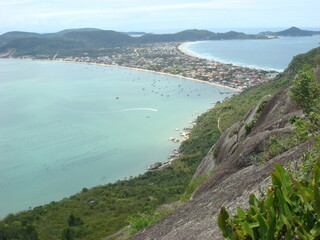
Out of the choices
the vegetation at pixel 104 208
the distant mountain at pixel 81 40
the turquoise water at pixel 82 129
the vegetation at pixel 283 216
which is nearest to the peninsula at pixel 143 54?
the distant mountain at pixel 81 40

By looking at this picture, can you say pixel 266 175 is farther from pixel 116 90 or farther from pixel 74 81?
pixel 74 81

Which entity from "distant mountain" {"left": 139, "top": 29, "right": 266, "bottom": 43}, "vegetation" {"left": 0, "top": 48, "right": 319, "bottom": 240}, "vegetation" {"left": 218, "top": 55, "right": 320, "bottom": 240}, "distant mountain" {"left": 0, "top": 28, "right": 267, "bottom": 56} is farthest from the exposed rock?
"distant mountain" {"left": 139, "top": 29, "right": 266, "bottom": 43}

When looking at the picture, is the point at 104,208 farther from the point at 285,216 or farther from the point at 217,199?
the point at 285,216

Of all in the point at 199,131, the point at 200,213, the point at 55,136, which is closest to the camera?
the point at 200,213

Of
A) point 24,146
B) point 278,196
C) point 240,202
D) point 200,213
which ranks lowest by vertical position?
point 24,146

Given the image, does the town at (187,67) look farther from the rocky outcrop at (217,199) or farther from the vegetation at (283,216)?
the vegetation at (283,216)

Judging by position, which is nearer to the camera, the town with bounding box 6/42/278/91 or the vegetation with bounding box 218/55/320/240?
the vegetation with bounding box 218/55/320/240

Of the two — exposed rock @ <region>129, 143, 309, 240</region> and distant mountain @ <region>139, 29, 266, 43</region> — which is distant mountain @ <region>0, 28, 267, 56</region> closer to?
distant mountain @ <region>139, 29, 266, 43</region>

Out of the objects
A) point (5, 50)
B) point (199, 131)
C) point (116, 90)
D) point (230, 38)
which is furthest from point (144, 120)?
point (230, 38)
